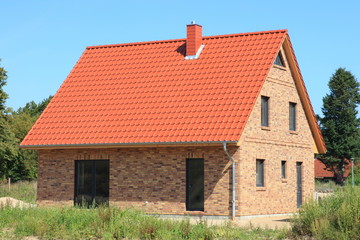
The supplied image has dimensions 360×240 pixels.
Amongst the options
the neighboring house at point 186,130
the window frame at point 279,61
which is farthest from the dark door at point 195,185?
the window frame at point 279,61

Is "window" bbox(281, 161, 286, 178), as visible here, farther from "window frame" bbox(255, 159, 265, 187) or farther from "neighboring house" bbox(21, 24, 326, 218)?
"window frame" bbox(255, 159, 265, 187)

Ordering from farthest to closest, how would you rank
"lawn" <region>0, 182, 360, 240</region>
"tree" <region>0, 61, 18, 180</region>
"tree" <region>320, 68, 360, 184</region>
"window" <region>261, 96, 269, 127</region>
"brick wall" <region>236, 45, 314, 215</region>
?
"tree" <region>320, 68, 360, 184</region> < "tree" <region>0, 61, 18, 180</region> < "window" <region>261, 96, 269, 127</region> < "brick wall" <region>236, 45, 314, 215</region> < "lawn" <region>0, 182, 360, 240</region>

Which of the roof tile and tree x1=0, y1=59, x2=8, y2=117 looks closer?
the roof tile

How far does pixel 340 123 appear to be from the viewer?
64.9 metres

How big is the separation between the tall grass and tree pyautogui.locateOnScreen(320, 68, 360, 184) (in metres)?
47.6

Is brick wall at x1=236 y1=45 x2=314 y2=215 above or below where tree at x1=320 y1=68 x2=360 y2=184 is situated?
below

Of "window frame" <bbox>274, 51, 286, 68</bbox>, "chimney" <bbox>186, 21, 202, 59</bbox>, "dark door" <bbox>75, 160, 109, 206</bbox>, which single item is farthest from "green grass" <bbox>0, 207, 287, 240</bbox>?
"chimney" <bbox>186, 21, 202, 59</bbox>

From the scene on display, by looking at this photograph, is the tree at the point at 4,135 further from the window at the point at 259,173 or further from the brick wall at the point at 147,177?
the window at the point at 259,173

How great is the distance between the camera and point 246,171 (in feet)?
77.8

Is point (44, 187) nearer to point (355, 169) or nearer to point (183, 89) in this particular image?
point (183, 89)

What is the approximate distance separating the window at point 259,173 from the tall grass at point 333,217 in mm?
7622

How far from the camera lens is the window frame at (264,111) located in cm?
2559

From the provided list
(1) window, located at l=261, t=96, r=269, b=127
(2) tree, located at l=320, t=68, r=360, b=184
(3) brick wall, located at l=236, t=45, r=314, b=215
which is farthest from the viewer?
(2) tree, located at l=320, t=68, r=360, b=184

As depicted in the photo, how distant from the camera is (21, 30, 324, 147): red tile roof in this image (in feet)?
78.3
